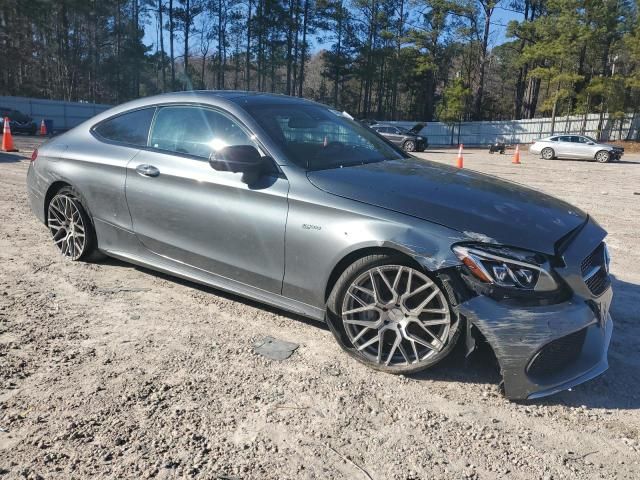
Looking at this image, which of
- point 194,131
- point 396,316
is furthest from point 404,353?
point 194,131

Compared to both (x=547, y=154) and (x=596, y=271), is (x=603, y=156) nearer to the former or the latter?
(x=547, y=154)

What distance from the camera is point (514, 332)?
2.52 m

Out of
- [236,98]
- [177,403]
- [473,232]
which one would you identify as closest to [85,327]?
[177,403]

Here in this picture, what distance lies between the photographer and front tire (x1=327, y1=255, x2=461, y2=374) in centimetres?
276

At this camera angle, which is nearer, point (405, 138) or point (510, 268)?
point (510, 268)

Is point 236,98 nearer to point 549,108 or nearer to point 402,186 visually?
point 402,186

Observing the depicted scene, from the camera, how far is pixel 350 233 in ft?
9.55

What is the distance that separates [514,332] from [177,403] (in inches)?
66.9

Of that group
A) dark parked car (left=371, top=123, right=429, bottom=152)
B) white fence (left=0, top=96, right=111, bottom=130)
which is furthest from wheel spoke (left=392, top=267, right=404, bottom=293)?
white fence (left=0, top=96, right=111, bottom=130)

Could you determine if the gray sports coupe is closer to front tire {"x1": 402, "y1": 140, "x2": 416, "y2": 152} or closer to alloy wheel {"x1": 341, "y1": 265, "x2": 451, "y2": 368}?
alloy wheel {"x1": 341, "y1": 265, "x2": 451, "y2": 368}

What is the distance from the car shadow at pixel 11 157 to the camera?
11.8 metres

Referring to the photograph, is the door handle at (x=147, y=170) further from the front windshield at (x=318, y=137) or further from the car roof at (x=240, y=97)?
the front windshield at (x=318, y=137)

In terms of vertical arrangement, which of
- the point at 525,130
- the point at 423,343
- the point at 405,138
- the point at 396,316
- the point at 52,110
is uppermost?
the point at 525,130

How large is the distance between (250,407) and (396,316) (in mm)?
932
